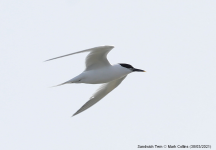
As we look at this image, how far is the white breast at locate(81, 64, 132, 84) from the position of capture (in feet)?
38.5

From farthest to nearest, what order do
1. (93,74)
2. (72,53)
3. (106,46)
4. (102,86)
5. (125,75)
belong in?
(102,86) < (125,75) < (93,74) < (106,46) < (72,53)

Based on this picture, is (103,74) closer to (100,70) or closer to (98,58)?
(100,70)

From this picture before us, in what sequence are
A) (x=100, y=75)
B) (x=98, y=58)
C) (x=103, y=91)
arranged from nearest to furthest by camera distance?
(x=98, y=58) < (x=100, y=75) < (x=103, y=91)

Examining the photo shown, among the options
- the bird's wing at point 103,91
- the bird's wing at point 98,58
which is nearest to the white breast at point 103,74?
the bird's wing at point 98,58

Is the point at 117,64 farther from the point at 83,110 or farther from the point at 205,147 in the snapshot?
the point at 205,147

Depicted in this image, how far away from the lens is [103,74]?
11875 millimetres

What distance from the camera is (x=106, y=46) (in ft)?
35.4

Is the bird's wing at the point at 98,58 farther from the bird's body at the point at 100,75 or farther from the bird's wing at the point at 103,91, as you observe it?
the bird's wing at the point at 103,91

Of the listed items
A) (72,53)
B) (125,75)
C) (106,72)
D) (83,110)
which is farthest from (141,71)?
(72,53)

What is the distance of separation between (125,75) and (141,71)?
1.80 feet

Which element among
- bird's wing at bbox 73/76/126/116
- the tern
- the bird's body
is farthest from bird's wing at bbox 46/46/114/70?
bird's wing at bbox 73/76/126/116

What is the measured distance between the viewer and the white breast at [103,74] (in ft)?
38.5

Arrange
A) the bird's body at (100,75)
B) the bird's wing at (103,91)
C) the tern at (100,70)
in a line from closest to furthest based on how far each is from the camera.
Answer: the tern at (100,70) < the bird's body at (100,75) < the bird's wing at (103,91)

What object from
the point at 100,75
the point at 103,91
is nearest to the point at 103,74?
the point at 100,75
